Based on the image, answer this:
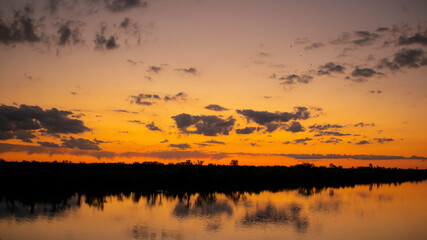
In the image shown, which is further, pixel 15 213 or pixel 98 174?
pixel 98 174

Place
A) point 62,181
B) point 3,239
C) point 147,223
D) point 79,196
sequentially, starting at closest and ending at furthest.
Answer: point 3,239 < point 147,223 < point 79,196 < point 62,181

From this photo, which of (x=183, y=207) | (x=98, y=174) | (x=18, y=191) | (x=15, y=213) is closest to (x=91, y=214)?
(x=15, y=213)

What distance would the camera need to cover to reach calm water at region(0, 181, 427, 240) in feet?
67.1

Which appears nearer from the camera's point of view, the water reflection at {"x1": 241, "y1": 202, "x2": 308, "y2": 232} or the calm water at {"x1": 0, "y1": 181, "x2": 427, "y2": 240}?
the calm water at {"x1": 0, "y1": 181, "x2": 427, "y2": 240}

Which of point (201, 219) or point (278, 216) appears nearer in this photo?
point (201, 219)

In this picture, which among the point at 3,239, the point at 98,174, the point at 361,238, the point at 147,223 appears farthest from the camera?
the point at 98,174

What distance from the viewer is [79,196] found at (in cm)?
3478

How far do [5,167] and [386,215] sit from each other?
41.2 m

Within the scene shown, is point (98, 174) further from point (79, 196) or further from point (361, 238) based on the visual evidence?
point (361, 238)

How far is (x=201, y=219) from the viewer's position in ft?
81.3

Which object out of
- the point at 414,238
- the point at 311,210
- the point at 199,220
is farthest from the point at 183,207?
the point at 414,238

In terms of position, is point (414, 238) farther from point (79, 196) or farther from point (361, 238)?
point (79, 196)

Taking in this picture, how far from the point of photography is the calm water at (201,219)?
20453 millimetres

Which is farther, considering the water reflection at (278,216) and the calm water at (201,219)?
the water reflection at (278,216)
